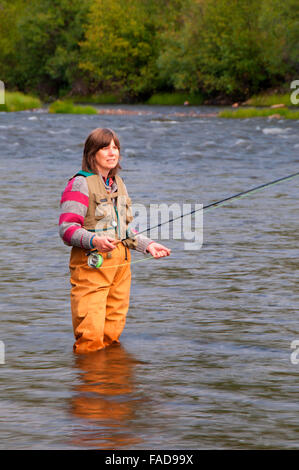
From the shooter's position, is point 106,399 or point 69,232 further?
point 69,232

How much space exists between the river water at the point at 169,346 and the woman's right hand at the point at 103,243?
0.66 meters

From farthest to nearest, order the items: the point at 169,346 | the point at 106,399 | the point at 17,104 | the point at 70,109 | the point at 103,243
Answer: the point at 17,104 → the point at 70,109 → the point at 169,346 → the point at 103,243 → the point at 106,399

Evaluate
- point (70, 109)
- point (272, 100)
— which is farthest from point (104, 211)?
point (272, 100)

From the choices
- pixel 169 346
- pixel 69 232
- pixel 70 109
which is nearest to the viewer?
pixel 69 232

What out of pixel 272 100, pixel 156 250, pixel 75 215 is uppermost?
pixel 75 215

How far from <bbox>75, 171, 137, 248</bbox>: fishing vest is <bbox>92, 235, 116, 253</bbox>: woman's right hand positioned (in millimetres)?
207

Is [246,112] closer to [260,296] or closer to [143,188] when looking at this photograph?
[143,188]

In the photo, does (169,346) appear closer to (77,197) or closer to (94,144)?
(77,197)

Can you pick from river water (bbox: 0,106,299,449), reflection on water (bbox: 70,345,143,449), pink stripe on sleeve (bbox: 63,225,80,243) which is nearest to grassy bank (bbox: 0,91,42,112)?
river water (bbox: 0,106,299,449)

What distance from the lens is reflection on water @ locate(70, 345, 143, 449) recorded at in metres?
4.16

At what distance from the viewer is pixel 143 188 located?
15.4 metres

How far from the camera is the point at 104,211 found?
5691mm

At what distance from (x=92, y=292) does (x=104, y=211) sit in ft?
1.60
